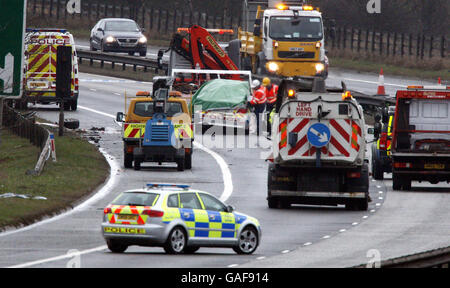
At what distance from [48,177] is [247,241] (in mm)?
13519

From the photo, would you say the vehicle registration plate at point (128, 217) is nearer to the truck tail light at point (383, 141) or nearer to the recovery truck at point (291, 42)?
the truck tail light at point (383, 141)

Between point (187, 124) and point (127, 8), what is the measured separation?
6250cm

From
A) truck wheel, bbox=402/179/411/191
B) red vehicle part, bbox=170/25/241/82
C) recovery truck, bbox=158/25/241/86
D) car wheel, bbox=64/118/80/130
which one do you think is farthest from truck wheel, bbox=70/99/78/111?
truck wheel, bbox=402/179/411/191

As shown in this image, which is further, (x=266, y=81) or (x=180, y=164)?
(x=266, y=81)

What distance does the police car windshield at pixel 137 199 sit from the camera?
20.9 m

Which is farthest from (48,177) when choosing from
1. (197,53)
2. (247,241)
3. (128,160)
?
(197,53)

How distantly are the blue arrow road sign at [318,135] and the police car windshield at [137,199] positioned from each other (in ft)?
31.1

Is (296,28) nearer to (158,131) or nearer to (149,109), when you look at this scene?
(149,109)

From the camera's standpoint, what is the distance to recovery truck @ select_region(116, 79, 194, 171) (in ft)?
122

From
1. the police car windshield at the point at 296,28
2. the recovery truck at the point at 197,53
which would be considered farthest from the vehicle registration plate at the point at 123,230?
the police car windshield at the point at 296,28

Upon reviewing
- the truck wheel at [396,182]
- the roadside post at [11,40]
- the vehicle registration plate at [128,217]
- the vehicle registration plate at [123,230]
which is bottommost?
the truck wheel at [396,182]

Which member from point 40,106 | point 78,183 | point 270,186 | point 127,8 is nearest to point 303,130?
point 270,186

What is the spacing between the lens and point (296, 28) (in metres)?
53.6

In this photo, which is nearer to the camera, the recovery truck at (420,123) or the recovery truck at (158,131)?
the recovery truck at (420,123)
